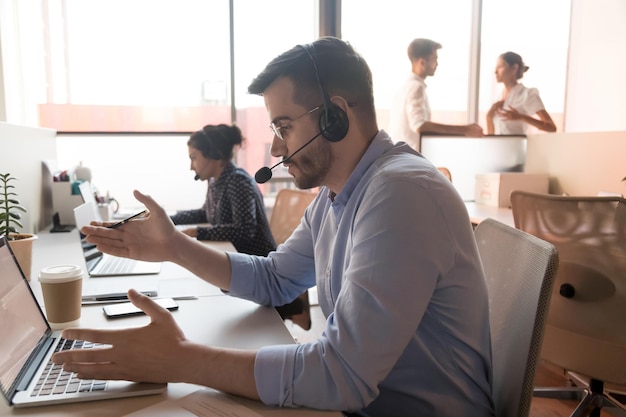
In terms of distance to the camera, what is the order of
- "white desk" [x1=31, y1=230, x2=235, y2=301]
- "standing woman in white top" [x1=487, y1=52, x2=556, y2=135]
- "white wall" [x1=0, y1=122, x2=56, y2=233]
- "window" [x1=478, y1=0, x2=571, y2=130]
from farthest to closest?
"window" [x1=478, y1=0, x2=571, y2=130], "standing woman in white top" [x1=487, y1=52, x2=556, y2=135], "white wall" [x1=0, y1=122, x2=56, y2=233], "white desk" [x1=31, y1=230, x2=235, y2=301]

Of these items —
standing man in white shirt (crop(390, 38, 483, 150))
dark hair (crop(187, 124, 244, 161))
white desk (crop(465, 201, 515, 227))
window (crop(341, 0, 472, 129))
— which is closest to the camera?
dark hair (crop(187, 124, 244, 161))

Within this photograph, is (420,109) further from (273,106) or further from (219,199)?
(273,106)

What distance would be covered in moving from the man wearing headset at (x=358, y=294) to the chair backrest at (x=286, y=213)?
160cm

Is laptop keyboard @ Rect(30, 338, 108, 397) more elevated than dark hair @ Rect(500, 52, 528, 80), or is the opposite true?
dark hair @ Rect(500, 52, 528, 80)

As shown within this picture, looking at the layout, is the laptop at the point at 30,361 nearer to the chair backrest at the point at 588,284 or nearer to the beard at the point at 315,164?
the beard at the point at 315,164

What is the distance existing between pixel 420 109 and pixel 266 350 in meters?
2.80

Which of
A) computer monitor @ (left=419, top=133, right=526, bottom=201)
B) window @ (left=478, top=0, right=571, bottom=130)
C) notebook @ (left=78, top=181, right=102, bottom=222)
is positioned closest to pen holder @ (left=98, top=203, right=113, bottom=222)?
notebook @ (left=78, top=181, right=102, bottom=222)

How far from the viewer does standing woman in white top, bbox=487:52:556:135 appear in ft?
11.6

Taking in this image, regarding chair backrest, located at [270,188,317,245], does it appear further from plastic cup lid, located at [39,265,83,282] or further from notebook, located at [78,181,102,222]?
plastic cup lid, located at [39,265,83,282]

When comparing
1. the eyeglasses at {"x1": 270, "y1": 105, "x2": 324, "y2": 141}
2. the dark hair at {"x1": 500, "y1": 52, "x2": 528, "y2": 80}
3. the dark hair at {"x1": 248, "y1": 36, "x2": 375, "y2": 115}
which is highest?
the dark hair at {"x1": 500, "y1": 52, "x2": 528, "y2": 80}

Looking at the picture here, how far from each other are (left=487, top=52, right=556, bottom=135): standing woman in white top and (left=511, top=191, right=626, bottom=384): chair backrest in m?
2.01

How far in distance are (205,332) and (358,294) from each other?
1.30 ft

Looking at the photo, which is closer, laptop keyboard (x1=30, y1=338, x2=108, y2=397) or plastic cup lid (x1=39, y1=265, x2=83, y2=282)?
laptop keyboard (x1=30, y1=338, x2=108, y2=397)

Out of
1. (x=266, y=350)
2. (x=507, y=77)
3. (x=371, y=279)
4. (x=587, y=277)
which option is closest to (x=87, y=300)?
(x=266, y=350)
